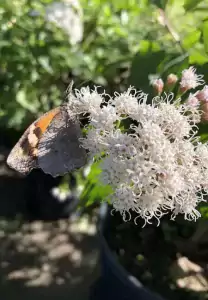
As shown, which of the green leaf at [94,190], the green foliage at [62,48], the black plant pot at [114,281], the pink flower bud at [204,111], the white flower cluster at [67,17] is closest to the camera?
the pink flower bud at [204,111]

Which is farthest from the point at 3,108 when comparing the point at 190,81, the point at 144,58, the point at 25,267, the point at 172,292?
the point at 190,81

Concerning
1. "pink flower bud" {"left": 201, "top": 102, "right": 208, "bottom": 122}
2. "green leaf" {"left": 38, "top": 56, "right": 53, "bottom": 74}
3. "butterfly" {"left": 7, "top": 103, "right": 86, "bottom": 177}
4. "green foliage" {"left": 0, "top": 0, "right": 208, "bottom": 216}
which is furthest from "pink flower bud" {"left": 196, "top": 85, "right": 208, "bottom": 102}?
"green leaf" {"left": 38, "top": 56, "right": 53, "bottom": 74}

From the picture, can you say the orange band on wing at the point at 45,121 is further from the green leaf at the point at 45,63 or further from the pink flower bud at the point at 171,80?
the green leaf at the point at 45,63

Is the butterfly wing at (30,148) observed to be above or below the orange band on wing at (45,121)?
below

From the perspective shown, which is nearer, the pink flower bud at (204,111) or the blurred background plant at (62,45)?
the pink flower bud at (204,111)

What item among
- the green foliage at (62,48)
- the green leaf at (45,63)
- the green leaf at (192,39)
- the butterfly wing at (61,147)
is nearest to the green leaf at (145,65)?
the green leaf at (192,39)

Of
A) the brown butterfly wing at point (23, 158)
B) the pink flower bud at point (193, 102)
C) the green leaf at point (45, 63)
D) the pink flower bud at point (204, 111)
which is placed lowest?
the green leaf at point (45, 63)

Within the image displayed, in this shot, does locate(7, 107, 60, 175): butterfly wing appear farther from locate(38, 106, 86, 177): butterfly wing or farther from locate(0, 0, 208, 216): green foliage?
locate(0, 0, 208, 216): green foliage
